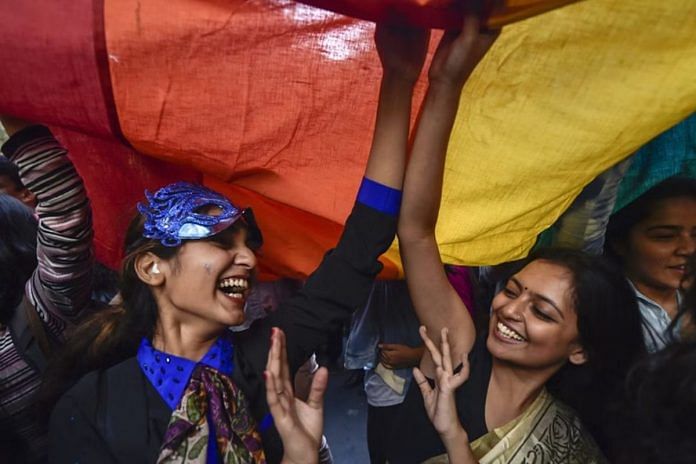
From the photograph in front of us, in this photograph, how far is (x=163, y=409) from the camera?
118cm

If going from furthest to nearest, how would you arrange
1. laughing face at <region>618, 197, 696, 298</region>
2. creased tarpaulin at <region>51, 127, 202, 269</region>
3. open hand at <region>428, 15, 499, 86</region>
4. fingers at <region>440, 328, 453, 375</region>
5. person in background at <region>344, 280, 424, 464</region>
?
person in background at <region>344, 280, 424, 464</region>, laughing face at <region>618, 197, 696, 298</region>, creased tarpaulin at <region>51, 127, 202, 269</region>, fingers at <region>440, 328, 453, 375</region>, open hand at <region>428, 15, 499, 86</region>

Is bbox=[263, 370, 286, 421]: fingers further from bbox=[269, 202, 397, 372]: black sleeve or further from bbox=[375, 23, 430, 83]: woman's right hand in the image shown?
bbox=[375, 23, 430, 83]: woman's right hand

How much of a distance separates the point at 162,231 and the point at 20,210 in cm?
67

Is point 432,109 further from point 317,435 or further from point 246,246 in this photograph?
point 317,435

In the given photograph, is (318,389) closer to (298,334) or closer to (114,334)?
(298,334)

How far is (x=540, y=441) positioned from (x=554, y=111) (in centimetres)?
70

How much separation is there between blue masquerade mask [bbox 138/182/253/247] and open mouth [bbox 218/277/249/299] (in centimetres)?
10

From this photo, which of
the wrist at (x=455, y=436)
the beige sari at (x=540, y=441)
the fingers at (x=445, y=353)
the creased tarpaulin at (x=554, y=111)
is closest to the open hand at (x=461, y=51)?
the creased tarpaulin at (x=554, y=111)

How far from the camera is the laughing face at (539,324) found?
1.37 m

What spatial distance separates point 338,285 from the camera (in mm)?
1247

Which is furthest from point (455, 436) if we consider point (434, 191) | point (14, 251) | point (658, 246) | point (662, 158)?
point (14, 251)

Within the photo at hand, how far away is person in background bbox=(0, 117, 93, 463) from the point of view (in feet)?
4.40

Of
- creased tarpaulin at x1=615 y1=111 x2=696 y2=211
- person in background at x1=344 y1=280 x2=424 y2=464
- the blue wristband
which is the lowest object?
person in background at x1=344 y1=280 x2=424 y2=464

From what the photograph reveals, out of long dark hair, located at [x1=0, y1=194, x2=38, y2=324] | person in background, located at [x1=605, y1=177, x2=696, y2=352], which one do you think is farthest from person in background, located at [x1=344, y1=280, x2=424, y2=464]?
long dark hair, located at [x1=0, y1=194, x2=38, y2=324]
